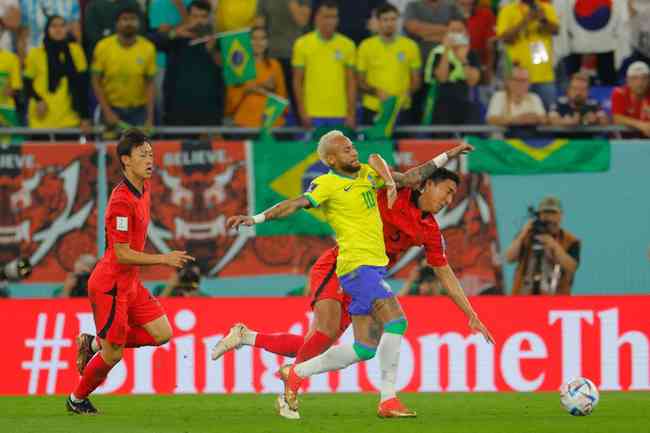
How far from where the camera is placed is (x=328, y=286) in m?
12.4

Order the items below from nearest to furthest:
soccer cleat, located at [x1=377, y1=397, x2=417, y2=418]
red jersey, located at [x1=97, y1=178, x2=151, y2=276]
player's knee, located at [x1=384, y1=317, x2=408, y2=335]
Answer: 1. player's knee, located at [x1=384, y1=317, x2=408, y2=335]
2. soccer cleat, located at [x1=377, y1=397, x2=417, y2=418]
3. red jersey, located at [x1=97, y1=178, x2=151, y2=276]

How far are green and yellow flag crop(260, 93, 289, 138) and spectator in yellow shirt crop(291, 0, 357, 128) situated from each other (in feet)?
0.74

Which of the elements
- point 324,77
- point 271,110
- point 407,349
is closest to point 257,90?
point 271,110

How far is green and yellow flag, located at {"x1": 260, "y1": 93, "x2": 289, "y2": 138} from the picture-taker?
19.0 m

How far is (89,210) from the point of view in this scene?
18.8 metres

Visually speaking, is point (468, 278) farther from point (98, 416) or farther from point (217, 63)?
point (98, 416)

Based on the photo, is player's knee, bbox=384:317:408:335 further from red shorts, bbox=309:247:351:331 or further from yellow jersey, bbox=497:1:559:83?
yellow jersey, bbox=497:1:559:83

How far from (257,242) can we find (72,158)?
248 centimetres

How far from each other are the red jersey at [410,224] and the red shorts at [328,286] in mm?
513

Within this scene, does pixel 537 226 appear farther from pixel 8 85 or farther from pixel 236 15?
pixel 8 85

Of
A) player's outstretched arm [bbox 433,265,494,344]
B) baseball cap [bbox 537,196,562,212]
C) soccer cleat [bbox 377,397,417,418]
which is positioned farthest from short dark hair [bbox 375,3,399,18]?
soccer cleat [bbox 377,397,417,418]

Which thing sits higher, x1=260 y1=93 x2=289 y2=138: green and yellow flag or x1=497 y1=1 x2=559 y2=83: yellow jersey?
x1=497 y1=1 x2=559 y2=83: yellow jersey

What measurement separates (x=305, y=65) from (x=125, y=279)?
723cm

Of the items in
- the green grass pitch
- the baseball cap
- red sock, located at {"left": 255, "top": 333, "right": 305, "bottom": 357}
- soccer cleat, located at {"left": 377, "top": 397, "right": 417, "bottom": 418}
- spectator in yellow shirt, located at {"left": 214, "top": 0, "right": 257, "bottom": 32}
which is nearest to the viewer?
the green grass pitch
